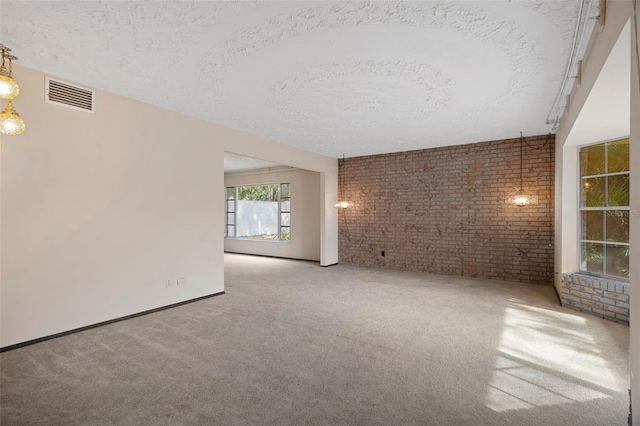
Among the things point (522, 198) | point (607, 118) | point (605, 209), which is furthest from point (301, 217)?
point (607, 118)

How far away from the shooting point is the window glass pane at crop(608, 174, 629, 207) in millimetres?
3883

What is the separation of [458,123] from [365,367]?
4.07 m

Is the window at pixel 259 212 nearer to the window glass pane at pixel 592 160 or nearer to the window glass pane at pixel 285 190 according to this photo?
the window glass pane at pixel 285 190

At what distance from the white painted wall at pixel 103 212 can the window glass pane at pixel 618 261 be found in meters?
5.54

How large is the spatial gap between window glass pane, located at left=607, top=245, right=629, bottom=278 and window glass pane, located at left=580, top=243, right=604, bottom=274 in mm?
112

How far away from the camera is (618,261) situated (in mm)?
4062

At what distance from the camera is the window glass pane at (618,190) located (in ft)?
12.7

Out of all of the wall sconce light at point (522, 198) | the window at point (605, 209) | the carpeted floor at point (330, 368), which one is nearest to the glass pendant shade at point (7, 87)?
the carpeted floor at point (330, 368)

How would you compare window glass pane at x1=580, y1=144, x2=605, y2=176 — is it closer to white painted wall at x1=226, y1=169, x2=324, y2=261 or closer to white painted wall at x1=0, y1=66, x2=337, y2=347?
white painted wall at x1=0, y1=66, x2=337, y2=347

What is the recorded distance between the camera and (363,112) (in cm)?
452

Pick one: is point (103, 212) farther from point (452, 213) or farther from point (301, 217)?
point (452, 213)

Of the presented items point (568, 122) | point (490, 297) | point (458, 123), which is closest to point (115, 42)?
point (458, 123)

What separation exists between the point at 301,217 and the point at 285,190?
3.56 ft

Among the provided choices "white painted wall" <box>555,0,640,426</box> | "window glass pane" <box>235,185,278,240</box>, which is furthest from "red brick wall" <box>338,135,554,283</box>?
"window glass pane" <box>235,185,278,240</box>
